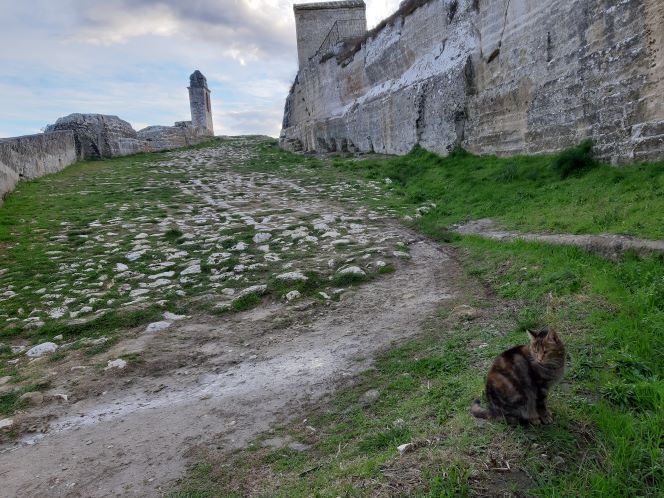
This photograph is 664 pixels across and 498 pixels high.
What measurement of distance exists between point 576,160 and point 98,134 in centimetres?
2561

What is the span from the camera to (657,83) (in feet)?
26.5

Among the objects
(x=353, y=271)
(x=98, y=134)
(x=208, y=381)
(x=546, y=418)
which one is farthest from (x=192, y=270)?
(x=98, y=134)

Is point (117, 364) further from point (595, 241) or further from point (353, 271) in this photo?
point (595, 241)

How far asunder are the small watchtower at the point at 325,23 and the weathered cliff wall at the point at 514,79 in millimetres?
11450

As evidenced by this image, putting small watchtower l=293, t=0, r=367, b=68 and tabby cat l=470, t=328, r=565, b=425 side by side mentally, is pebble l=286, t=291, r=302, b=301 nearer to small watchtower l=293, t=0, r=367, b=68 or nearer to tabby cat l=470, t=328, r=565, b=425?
tabby cat l=470, t=328, r=565, b=425

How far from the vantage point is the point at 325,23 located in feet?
115

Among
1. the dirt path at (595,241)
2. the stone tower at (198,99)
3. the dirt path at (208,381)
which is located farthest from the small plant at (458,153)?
the stone tower at (198,99)

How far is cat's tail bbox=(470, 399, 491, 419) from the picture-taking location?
331 cm

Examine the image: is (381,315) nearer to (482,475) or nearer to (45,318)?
(482,475)

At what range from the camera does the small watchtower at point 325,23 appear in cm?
3412

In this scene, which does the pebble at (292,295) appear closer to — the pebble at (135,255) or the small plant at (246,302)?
the small plant at (246,302)

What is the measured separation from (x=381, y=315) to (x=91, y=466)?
357cm

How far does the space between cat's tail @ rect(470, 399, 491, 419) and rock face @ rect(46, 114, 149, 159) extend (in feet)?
89.2

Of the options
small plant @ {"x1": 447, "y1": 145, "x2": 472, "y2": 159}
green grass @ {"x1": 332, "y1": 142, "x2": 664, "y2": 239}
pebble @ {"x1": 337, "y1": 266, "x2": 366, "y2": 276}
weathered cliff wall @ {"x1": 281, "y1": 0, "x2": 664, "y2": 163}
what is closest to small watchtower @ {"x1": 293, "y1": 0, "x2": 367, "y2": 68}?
weathered cliff wall @ {"x1": 281, "y1": 0, "x2": 664, "y2": 163}
